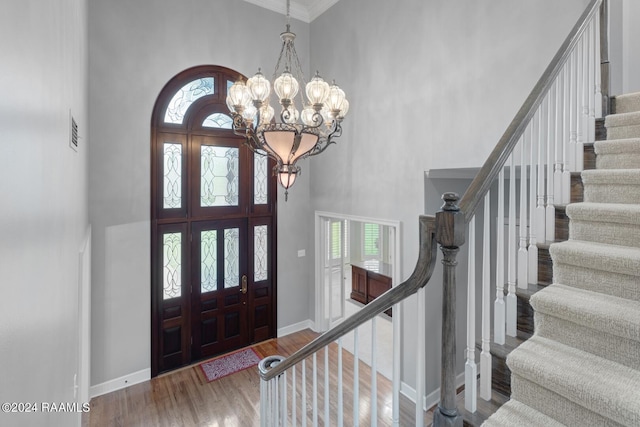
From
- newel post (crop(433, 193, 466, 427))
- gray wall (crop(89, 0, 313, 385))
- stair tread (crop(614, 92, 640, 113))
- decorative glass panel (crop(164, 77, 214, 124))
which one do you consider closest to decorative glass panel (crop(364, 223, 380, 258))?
decorative glass panel (crop(164, 77, 214, 124))

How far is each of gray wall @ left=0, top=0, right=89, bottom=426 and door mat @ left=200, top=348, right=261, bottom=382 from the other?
3.52m

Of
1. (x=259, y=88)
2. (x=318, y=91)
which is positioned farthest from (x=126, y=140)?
(x=318, y=91)

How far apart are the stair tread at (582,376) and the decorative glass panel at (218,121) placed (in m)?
4.54

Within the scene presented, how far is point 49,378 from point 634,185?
2827 mm

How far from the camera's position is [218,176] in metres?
4.81

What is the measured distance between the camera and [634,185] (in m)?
1.81

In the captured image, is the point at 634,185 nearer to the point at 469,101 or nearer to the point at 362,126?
the point at 469,101

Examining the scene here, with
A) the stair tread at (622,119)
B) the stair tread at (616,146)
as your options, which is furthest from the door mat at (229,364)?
the stair tread at (622,119)

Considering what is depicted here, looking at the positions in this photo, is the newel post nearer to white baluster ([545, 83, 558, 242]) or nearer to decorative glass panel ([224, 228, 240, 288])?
white baluster ([545, 83, 558, 242])

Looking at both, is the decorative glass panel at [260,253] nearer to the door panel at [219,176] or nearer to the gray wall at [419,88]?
the door panel at [219,176]

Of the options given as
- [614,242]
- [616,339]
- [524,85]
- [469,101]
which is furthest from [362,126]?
[616,339]

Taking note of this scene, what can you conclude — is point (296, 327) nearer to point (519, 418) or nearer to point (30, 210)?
point (519, 418)

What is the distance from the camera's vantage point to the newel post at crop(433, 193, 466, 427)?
1169 mm

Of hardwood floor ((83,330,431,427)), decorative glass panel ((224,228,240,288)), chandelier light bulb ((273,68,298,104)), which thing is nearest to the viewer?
chandelier light bulb ((273,68,298,104))
